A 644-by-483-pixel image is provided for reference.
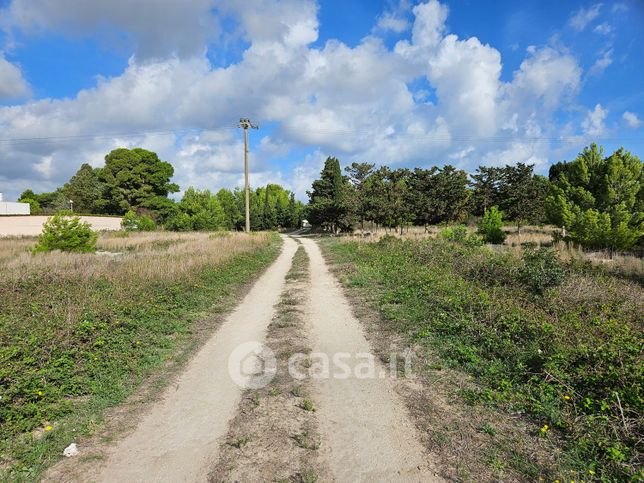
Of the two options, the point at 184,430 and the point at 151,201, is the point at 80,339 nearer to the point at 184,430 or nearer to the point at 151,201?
the point at 184,430

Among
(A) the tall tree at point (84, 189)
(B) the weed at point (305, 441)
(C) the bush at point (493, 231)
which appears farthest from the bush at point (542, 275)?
(A) the tall tree at point (84, 189)

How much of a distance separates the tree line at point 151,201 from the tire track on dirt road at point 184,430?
148 ft

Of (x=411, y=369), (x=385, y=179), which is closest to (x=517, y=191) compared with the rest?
(x=385, y=179)

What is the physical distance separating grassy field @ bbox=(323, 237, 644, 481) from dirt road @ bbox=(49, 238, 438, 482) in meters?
0.96

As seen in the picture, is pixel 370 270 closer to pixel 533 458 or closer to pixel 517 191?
pixel 533 458

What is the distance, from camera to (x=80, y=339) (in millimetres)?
5828

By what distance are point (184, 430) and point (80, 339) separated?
3.23 m

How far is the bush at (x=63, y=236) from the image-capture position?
720 inches

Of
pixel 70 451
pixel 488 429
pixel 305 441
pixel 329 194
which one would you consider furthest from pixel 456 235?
pixel 329 194

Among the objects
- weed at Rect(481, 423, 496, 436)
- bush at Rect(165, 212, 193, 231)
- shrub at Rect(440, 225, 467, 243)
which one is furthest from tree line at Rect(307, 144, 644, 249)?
weed at Rect(481, 423, 496, 436)

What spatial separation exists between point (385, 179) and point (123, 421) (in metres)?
35.7

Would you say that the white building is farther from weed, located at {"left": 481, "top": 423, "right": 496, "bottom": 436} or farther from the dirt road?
weed, located at {"left": 481, "top": 423, "right": 496, "bottom": 436}

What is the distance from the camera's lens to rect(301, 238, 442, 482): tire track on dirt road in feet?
10.5

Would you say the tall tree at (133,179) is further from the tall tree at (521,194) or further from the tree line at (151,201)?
the tall tree at (521,194)
